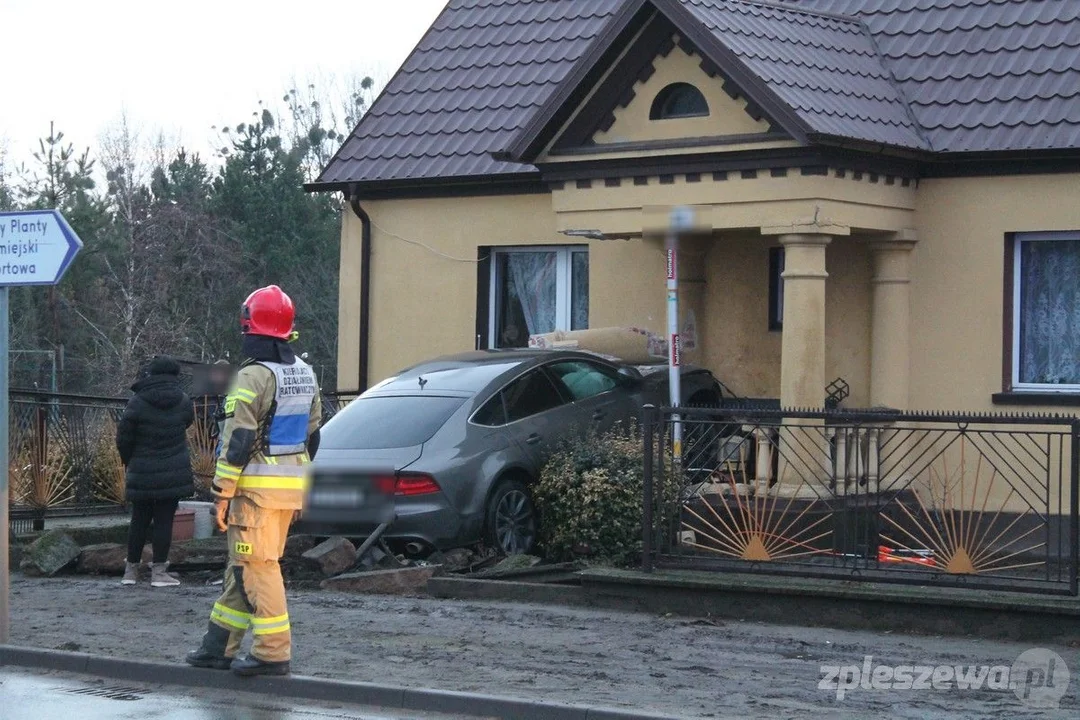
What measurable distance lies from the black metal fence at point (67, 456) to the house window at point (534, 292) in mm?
2474

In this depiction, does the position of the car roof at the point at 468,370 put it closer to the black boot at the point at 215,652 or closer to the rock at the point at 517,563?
the rock at the point at 517,563

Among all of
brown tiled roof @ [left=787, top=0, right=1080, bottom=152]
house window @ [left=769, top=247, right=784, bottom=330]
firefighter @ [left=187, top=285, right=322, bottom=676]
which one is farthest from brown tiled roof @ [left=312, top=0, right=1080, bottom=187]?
firefighter @ [left=187, top=285, right=322, bottom=676]

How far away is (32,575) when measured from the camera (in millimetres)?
12836

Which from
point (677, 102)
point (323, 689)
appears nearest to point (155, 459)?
point (323, 689)

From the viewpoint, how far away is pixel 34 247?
9422 millimetres

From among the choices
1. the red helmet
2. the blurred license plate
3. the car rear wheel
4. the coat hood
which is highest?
the red helmet

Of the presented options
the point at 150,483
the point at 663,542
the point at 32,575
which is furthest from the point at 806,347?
the point at 32,575

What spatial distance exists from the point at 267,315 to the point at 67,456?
23.6 ft

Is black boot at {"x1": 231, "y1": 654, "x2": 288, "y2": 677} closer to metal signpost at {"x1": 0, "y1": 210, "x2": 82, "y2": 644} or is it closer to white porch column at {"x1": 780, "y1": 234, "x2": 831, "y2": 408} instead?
metal signpost at {"x1": 0, "y1": 210, "x2": 82, "y2": 644}

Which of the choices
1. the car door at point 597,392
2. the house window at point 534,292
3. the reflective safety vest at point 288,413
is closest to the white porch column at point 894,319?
the car door at point 597,392

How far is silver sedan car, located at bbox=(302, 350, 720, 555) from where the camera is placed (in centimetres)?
1212

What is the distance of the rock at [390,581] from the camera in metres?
11.7

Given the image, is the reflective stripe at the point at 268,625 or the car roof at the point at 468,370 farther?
the car roof at the point at 468,370

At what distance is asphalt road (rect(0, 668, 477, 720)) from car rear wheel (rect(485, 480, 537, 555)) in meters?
4.24
